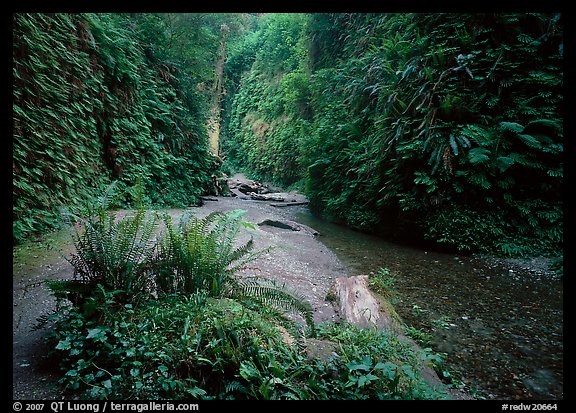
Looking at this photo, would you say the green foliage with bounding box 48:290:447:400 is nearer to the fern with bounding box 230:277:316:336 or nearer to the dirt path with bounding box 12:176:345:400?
the dirt path with bounding box 12:176:345:400

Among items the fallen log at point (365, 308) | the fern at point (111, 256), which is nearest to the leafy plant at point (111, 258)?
the fern at point (111, 256)

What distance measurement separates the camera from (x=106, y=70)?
28.6 ft

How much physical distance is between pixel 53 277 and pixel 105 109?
251 inches

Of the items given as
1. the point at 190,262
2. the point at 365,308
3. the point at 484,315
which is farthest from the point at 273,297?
the point at 484,315

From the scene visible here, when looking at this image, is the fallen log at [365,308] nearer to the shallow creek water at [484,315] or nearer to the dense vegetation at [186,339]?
the shallow creek water at [484,315]

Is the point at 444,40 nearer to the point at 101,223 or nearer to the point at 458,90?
the point at 458,90

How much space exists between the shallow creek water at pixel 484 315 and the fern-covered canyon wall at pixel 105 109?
4195 mm

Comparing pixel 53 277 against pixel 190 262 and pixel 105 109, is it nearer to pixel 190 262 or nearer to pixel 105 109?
pixel 190 262

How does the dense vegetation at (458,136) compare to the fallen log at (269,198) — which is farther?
the fallen log at (269,198)

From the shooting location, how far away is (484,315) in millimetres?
4121

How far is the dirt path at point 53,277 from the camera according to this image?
1999mm

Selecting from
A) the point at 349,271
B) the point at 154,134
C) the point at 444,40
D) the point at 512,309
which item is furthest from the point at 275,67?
the point at 512,309

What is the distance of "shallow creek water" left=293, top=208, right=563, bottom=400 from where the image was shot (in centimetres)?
288

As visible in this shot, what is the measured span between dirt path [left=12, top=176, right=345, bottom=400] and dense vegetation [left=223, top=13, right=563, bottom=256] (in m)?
2.76
